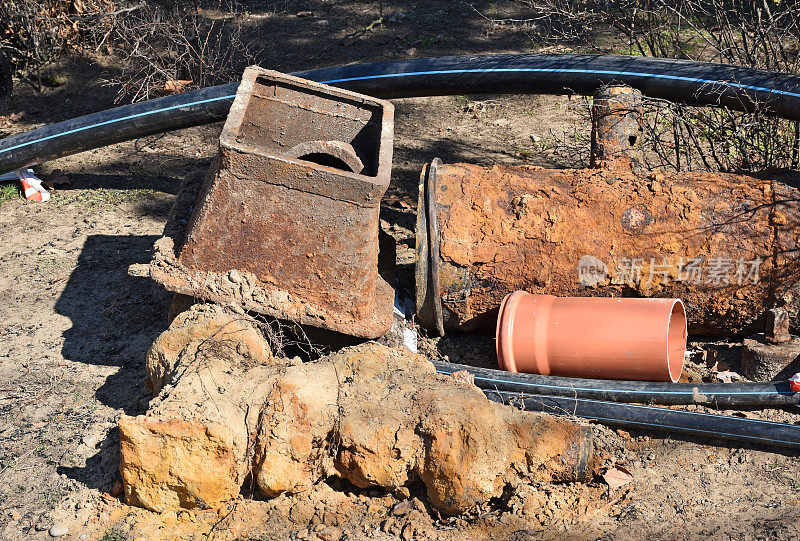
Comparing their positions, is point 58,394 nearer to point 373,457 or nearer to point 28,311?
point 28,311

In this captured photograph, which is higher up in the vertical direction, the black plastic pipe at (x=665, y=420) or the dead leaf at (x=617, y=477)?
the black plastic pipe at (x=665, y=420)

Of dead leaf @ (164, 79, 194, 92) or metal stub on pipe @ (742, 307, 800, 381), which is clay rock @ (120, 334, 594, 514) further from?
dead leaf @ (164, 79, 194, 92)

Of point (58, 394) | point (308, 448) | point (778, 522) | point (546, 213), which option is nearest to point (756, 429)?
point (778, 522)

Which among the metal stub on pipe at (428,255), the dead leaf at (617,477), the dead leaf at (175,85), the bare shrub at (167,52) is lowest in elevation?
the dead leaf at (617,477)

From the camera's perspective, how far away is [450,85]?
5508mm

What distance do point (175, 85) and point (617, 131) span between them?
4.31 meters

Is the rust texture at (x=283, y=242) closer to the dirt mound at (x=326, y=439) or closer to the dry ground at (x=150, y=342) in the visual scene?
the dirt mound at (x=326, y=439)

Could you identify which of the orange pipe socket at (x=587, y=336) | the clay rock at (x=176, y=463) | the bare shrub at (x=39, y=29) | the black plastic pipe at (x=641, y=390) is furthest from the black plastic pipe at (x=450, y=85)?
the clay rock at (x=176, y=463)

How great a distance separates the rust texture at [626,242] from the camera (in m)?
4.02

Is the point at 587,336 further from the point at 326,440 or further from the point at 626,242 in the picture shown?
the point at 326,440

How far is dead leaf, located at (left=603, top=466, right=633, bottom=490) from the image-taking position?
10.9ft

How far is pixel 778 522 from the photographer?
3.11 meters

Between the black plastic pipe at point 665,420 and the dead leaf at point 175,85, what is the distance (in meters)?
4.73

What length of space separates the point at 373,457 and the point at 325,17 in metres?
6.85
